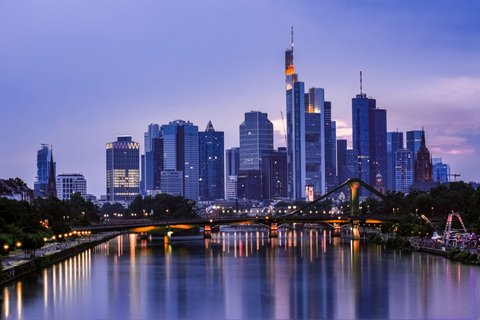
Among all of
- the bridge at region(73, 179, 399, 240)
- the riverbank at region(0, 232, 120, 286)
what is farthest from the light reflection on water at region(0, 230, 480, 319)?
the bridge at region(73, 179, 399, 240)

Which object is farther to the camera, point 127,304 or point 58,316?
point 127,304

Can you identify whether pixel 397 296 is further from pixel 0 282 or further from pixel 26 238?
pixel 26 238

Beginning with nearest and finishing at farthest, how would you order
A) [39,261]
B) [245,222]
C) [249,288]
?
1. [249,288]
2. [39,261]
3. [245,222]

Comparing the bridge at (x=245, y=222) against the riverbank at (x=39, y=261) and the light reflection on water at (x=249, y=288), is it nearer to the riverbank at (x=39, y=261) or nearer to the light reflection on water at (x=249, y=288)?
the riverbank at (x=39, y=261)

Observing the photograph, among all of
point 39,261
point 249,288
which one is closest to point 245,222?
point 39,261

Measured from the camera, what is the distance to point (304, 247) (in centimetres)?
12838

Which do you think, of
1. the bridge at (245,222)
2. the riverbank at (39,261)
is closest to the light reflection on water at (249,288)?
the riverbank at (39,261)

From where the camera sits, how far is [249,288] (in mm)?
73812

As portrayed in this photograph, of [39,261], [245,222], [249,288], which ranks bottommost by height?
[249,288]

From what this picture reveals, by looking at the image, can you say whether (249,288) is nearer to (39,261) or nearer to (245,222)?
(39,261)

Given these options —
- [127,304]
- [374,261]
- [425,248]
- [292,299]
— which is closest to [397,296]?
[292,299]

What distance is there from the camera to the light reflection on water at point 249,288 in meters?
60.4

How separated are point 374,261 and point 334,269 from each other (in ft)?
29.5

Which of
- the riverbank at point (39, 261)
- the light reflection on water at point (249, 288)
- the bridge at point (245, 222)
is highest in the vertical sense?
the bridge at point (245, 222)
